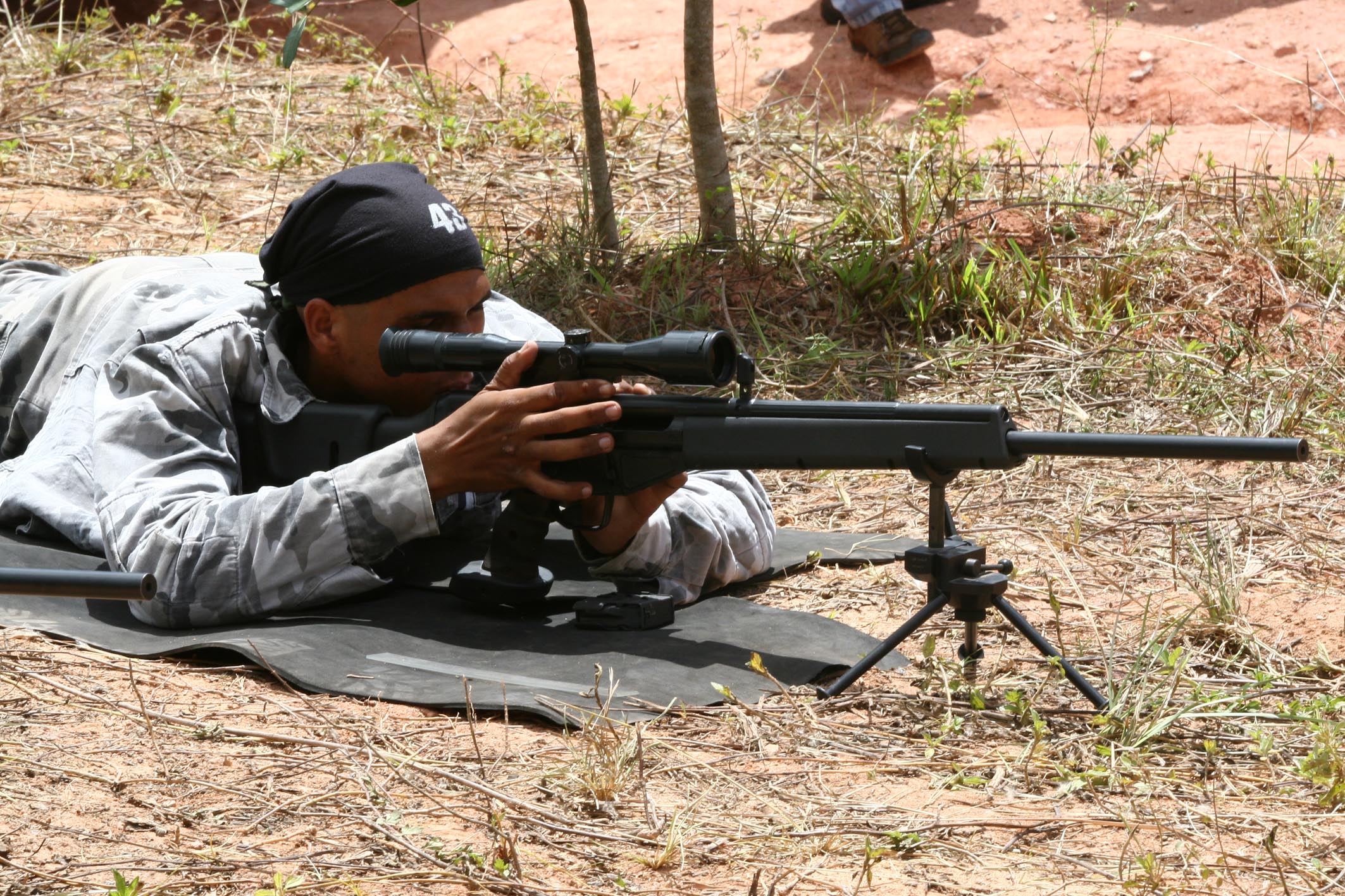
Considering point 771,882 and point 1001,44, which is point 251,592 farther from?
point 1001,44

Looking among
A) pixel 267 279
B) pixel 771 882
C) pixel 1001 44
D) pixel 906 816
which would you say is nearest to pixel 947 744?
pixel 906 816

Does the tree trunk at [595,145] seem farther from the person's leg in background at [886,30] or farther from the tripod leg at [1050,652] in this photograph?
the person's leg in background at [886,30]

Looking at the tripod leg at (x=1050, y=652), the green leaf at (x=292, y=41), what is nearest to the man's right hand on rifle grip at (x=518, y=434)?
the tripod leg at (x=1050, y=652)

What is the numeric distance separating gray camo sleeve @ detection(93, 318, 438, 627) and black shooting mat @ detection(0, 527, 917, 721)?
9 cm

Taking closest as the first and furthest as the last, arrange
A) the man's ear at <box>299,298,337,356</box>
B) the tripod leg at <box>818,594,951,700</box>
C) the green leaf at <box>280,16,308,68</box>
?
the tripod leg at <box>818,594,951,700</box> → the man's ear at <box>299,298,337,356</box> → the green leaf at <box>280,16,308,68</box>

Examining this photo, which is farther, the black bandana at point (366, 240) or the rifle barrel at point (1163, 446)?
the black bandana at point (366, 240)

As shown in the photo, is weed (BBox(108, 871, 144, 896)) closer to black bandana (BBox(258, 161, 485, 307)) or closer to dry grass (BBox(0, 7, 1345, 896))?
dry grass (BBox(0, 7, 1345, 896))

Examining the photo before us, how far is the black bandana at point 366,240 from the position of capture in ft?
11.1

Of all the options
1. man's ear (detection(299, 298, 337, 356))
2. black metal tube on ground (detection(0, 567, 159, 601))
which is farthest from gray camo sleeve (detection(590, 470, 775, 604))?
black metal tube on ground (detection(0, 567, 159, 601))

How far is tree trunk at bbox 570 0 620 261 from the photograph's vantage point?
5805 mm

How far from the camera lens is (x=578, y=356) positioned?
3051 mm

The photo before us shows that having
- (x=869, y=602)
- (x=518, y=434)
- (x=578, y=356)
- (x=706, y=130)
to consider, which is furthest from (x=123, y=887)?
(x=706, y=130)

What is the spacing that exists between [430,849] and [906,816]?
76 centimetres

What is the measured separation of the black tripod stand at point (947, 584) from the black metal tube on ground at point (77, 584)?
5.22ft
